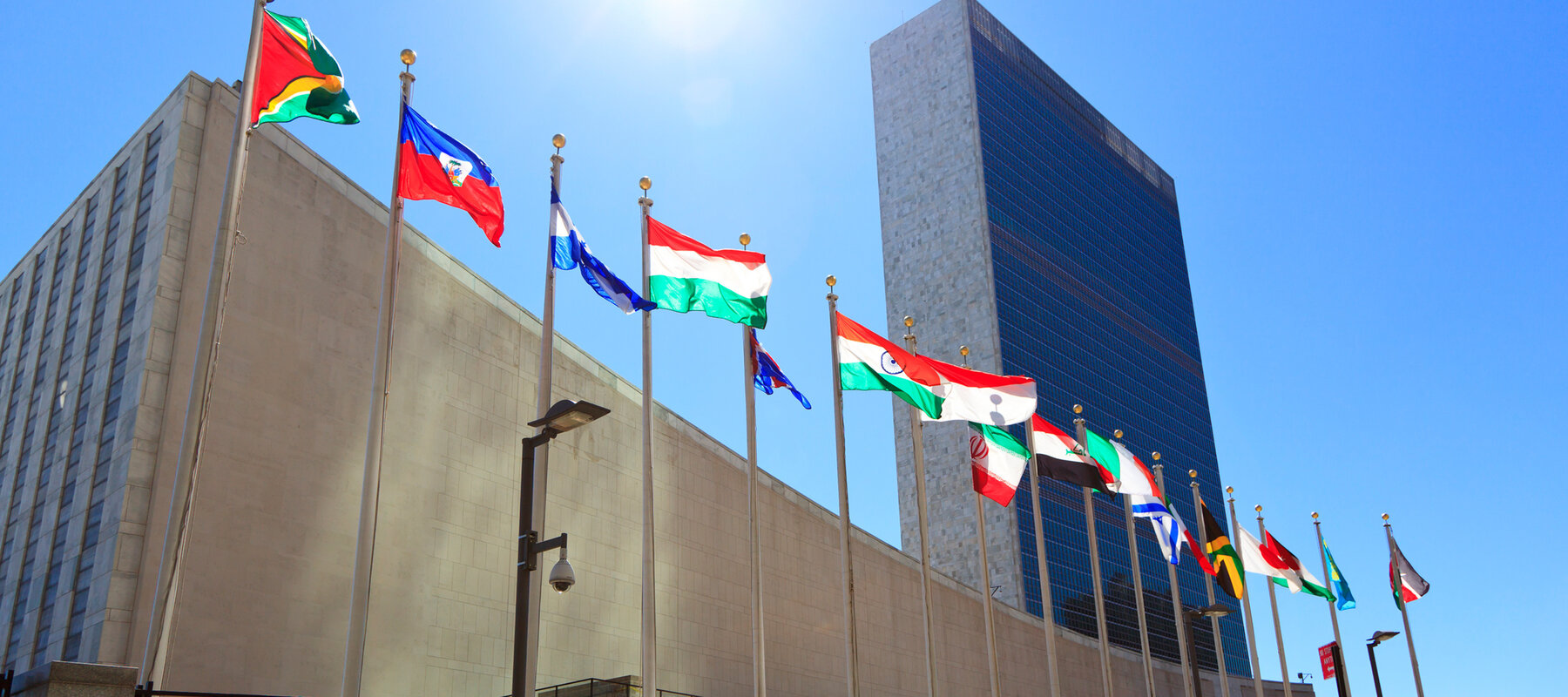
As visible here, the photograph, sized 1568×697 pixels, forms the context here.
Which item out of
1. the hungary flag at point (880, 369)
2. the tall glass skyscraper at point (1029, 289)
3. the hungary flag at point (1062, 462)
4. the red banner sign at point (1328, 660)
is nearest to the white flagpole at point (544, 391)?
the hungary flag at point (880, 369)

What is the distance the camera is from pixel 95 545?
26.0 metres

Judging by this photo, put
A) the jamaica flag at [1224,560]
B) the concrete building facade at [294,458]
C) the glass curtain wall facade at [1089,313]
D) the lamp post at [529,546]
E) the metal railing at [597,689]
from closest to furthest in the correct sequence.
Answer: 1. the lamp post at [529,546]
2. the concrete building facade at [294,458]
3. the metal railing at [597,689]
4. the jamaica flag at [1224,560]
5. the glass curtain wall facade at [1089,313]

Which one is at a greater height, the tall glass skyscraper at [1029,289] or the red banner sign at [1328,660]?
the tall glass skyscraper at [1029,289]

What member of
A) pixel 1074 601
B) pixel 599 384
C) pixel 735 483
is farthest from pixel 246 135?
pixel 1074 601

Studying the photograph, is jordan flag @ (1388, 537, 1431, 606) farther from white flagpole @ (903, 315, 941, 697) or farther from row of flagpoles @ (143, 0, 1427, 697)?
white flagpole @ (903, 315, 941, 697)

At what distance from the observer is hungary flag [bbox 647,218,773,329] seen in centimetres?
2234

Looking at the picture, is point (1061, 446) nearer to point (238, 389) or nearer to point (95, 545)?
point (238, 389)

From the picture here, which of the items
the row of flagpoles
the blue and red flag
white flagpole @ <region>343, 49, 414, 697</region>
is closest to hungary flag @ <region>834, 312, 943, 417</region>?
the row of flagpoles

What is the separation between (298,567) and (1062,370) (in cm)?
11242

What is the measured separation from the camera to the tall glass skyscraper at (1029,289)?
122 metres

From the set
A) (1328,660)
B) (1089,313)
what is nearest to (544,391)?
(1328,660)

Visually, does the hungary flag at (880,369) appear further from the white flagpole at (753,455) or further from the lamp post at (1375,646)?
the lamp post at (1375,646)

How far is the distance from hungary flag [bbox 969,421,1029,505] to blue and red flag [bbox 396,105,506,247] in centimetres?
1229

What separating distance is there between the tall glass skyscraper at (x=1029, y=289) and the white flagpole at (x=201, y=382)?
10507 centimetres
